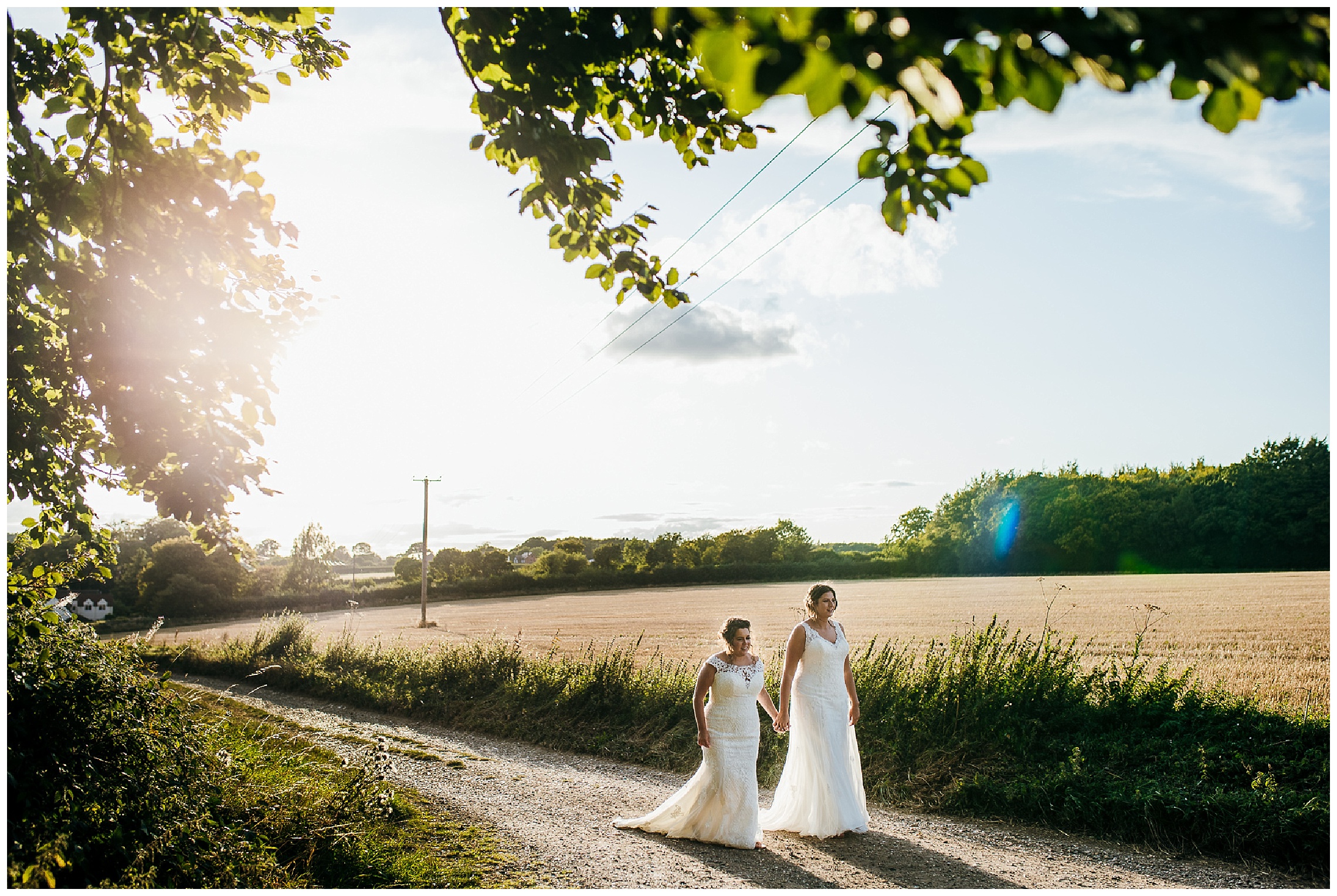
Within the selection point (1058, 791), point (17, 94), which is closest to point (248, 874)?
point (17, 94)

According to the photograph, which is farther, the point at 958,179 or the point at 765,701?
the point at 765,701

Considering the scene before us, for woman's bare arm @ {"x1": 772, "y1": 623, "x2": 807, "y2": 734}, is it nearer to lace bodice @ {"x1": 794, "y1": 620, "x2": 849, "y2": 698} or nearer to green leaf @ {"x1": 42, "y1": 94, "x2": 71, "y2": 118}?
lace bodice @ {"x1": 794, "y1": 620, "x2": 849, "y2": 698}

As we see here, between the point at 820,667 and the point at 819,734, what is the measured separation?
1.77 feet

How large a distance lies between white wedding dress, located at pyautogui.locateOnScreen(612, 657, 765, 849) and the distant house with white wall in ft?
165

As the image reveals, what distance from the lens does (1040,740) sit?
303 inches

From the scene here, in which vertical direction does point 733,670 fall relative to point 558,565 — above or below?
above

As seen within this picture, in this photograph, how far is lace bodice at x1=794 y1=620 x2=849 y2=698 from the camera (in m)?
6.24

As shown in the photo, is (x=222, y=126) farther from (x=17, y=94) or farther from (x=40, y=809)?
(x=40, y=809)

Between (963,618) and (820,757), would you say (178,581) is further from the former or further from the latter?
(820,757)

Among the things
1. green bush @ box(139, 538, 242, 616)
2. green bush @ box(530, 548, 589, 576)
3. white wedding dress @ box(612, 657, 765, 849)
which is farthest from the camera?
green bush @ box(530, 548, 589, 576)

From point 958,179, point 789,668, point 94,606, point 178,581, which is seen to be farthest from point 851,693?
point 94,606

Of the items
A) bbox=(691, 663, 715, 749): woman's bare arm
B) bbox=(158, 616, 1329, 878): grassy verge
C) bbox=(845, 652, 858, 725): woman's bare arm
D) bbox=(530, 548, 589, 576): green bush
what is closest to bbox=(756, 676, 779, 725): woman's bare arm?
bbox=(691, 663, 715, 749): woman's bare arm

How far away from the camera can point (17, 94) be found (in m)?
4.51

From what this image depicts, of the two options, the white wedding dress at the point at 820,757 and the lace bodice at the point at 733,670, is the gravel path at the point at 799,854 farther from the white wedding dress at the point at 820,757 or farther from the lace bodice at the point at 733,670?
the lace bodice at the point at 733,670
